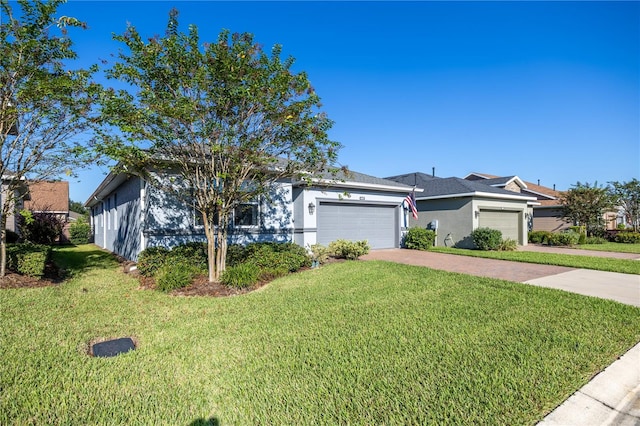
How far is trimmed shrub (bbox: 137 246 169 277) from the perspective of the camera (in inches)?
309

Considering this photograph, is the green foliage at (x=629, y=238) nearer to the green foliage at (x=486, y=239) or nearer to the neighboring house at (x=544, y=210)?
the neighboring house at (x=544, y=210)

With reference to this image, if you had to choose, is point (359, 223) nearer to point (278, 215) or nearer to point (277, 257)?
point (278, 215)

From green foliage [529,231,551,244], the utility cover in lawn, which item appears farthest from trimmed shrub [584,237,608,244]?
the utility cover in lawn

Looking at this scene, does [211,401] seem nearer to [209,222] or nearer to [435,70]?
[209,222]

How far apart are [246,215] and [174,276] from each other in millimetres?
4132

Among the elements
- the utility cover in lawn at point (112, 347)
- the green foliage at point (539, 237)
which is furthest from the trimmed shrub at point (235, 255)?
the green foliage at point (539, 237)

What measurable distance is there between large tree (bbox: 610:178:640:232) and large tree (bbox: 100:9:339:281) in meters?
26.3

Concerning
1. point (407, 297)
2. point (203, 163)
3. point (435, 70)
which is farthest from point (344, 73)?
point (407, 297)

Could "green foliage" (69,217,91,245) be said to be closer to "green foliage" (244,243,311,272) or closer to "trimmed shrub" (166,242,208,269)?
"trimmed shrub" (166,242,208,269)

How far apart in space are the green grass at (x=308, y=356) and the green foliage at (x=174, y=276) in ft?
1.48

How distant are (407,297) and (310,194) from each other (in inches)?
258

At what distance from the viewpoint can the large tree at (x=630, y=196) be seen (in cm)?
2297

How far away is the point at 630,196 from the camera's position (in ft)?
76.9

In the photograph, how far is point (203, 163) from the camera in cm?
725
